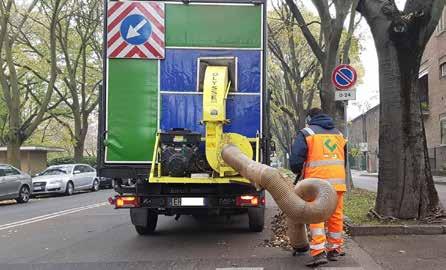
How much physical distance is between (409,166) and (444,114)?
2800cm

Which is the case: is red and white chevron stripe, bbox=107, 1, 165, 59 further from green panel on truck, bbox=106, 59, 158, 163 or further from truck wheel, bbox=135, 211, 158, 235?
truck wheel, bbox=135, 211, 158, 235

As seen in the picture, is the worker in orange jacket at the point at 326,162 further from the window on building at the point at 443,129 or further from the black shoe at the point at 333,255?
the window on building at the point at 443,129

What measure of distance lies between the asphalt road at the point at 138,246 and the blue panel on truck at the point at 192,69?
2.45 metres

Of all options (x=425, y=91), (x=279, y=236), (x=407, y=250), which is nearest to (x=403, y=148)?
(x=407, y=250)

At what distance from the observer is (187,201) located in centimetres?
860

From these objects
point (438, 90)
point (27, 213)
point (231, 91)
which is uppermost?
point (438, 90)

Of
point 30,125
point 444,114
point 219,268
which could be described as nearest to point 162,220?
point 219,268

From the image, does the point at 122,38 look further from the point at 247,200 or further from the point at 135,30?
the point at 247,200

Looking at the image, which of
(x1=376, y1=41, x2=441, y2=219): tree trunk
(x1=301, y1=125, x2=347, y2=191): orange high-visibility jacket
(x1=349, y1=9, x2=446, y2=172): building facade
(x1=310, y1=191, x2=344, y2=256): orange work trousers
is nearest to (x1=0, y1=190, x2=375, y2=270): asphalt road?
(x1=310, y1=191, x2=344, y2=256): orange work trousers

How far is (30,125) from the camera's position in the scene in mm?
27438

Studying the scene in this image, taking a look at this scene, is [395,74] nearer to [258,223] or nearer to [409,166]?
[409,166]

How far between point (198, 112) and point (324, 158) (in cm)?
243

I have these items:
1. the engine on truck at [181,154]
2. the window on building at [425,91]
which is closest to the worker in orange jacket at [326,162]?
the engine on truck at [181,154]

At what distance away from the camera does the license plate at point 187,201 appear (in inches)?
338
